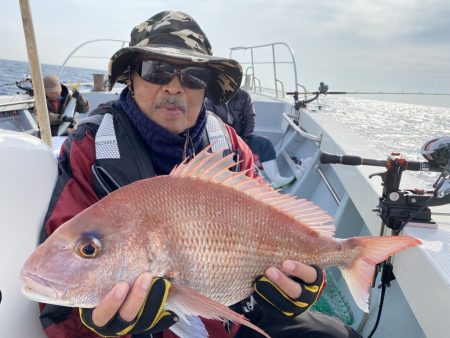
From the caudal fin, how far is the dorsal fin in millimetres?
141

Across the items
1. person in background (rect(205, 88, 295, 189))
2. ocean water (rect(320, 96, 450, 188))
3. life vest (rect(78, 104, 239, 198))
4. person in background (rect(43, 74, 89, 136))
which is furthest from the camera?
person in background (rect(43, 74, 89, 136))

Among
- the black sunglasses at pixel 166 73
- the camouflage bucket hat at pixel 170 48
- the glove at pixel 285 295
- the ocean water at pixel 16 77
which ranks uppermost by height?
the camouflage bucket hat at pixel 170 48

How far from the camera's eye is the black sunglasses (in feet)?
5.58

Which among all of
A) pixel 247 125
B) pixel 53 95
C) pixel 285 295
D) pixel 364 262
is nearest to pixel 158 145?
pixel 285 295

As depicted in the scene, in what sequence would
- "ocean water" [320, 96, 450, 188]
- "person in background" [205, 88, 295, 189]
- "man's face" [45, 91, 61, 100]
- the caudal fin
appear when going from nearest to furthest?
the caudal fin, "ocean water" [320, 96, 450, 188], "person in background" [205, 88, 295, 189], "man's face" [45, 91, 61, 100]

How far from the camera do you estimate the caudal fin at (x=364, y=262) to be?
4.71 feet

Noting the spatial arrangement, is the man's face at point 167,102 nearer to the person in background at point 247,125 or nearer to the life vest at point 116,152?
the life vest at point 116,152

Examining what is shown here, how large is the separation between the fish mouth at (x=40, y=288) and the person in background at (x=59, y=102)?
6412 mm

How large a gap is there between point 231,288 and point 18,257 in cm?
77

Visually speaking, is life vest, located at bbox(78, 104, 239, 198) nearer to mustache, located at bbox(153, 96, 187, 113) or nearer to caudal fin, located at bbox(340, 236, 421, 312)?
mustache, located at bbox(153, 96, 187, 113)

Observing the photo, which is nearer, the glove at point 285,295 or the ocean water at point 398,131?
the glove at point 285,295

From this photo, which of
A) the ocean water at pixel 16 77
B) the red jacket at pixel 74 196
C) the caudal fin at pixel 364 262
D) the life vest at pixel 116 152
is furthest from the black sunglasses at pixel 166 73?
the ocean water at pixel 16 77

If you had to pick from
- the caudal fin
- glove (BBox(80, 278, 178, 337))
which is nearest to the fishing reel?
the caudal fin

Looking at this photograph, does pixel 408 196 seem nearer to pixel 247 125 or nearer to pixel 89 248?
pixel 89 248
